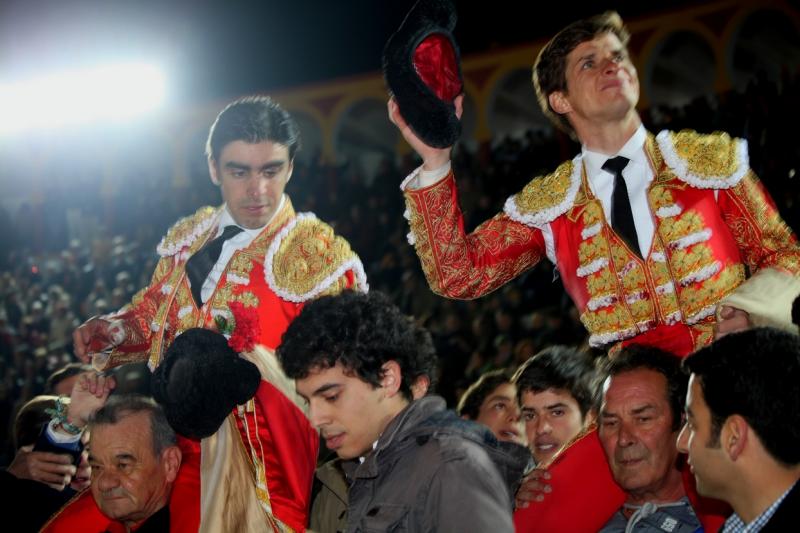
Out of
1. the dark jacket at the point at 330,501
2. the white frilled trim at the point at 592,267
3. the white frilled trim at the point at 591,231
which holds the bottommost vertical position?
the dark jacket at the point at 330,501

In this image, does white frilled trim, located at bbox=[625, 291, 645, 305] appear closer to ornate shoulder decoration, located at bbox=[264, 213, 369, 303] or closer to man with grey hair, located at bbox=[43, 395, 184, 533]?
ornate shoulder decoration, located at bbox=[264, 213, 369, 303]

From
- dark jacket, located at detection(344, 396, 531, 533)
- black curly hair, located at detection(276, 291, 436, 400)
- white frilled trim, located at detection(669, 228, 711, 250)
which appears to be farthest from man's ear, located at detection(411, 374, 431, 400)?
white frilled trim, located at detection(669, 228, 711, 250)

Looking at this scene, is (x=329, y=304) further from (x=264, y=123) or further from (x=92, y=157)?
(x=92, y=157)

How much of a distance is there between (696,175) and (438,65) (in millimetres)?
759

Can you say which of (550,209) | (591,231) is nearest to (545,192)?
(550,209)

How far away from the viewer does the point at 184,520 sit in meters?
3.13

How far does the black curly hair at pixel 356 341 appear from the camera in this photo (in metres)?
2.59

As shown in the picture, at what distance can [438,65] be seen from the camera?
118 inches

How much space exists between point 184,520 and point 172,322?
34.8 inches

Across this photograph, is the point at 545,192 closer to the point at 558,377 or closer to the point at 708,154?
the point at 708,154

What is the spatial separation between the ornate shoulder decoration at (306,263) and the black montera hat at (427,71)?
2.35ft

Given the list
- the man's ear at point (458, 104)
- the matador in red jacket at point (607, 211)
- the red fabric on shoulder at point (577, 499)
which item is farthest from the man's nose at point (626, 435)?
the man's ear at point (458, 104)

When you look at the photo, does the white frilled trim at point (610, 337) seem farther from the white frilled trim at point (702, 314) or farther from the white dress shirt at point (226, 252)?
the white dress shirt at point (226, 252)

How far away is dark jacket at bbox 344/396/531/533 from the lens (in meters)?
2.24
